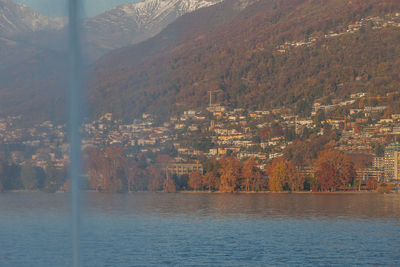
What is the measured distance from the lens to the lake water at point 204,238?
62.2 ft

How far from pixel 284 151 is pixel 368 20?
36305 mm

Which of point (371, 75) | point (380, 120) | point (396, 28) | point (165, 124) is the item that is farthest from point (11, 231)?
point (396, 28)

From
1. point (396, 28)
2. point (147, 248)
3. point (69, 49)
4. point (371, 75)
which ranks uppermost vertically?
point (396, 28)

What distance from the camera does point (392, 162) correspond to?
75812 mm

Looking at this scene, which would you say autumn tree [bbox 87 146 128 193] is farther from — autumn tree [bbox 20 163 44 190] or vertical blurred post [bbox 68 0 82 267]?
vertical blurred post [bbox 68 0 82 267]

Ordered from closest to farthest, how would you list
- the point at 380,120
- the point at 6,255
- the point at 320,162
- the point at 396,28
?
1. the point at 6,255
2. the point at 320,162
3. the point at 380,120
4. the point at 396,28

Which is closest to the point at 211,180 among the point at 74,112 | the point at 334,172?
the point at 334,172

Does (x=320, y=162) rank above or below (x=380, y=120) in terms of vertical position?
below

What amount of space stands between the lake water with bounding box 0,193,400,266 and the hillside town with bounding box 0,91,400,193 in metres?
28.0

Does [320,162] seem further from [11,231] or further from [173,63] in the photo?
[11,231]

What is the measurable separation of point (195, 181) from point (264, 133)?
21.6 m

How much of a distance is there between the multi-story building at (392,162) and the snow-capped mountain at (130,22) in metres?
29.7

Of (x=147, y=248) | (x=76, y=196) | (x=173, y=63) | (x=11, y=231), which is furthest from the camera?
(x=173, y=63)

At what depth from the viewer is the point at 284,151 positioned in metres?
79.9
